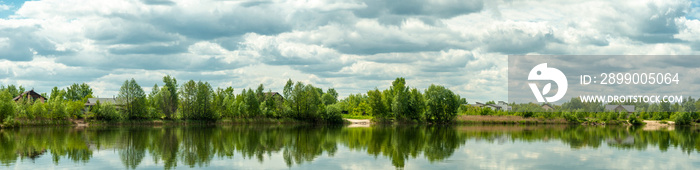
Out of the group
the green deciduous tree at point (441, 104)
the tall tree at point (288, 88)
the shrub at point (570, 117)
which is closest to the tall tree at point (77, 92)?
the tall tree at point (288, 88)

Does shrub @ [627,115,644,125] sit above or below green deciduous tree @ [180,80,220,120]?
below

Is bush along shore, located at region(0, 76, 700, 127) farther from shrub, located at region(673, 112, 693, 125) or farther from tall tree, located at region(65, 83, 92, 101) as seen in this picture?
tall tree, located at region(65, 83, 92, 101)

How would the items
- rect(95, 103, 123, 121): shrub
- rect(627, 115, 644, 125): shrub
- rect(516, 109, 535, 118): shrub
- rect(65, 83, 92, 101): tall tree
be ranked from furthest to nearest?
1. rect(65, 83, 92, 101): tall tree
2. rect(627, 115, 644, 125): shrub
3. rect(516, 109, 535, 118): shrub
4. rect(95, 103, 123, 121): shrub

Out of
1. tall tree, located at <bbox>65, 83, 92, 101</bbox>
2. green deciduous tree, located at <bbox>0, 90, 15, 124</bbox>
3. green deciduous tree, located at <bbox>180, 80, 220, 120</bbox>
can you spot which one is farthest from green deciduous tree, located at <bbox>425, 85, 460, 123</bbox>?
tall tree, located at <bbox>65, 83, 92, 101</bbox>

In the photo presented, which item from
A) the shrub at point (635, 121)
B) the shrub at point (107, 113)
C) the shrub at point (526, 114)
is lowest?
the shrub at point (635, 121)

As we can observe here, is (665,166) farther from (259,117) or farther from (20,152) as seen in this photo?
(259,117)

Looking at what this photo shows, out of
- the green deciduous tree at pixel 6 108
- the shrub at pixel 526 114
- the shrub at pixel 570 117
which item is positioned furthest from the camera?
the shrub at pixel 526 114

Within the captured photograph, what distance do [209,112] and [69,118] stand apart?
946 inches

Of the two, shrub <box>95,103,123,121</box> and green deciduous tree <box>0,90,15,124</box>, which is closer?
green deciduous tree <box>0,90,15,124</box>

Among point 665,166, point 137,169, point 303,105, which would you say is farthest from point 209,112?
point 665,166

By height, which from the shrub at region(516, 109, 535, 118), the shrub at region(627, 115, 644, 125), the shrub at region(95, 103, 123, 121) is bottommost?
the shrub at region(627, 115, 644, 125)

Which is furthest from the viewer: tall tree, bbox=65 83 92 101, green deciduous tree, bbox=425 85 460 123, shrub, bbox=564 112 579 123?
tall tree, bbox=65 83 92 101

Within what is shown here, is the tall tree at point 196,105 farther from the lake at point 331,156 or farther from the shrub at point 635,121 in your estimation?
the shrub at point 635,121

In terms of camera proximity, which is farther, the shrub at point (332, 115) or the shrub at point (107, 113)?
the shrub at point (332, 115)
